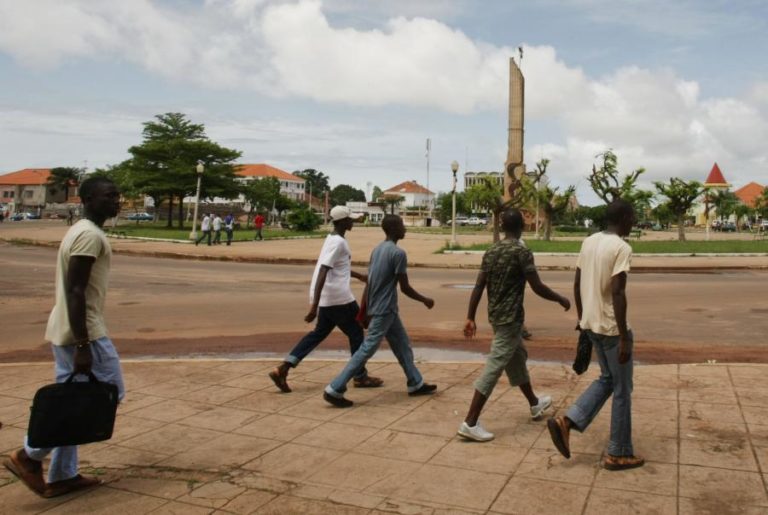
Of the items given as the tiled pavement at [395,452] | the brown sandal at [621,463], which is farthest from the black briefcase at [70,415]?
the brown sandal at [621,463]

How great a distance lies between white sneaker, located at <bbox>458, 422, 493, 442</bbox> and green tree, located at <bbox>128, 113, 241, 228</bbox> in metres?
54.6

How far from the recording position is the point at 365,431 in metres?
5.14

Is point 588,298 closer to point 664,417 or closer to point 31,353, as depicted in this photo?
point 664,417

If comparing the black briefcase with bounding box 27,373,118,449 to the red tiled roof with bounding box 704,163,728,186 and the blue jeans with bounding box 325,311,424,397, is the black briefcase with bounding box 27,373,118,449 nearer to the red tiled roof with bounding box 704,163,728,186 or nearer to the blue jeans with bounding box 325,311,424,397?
the blue jeans with bounding box 325,311,424,397

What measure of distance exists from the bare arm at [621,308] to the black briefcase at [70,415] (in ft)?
9.51

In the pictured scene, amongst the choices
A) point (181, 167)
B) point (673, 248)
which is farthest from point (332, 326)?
point (181, 167)

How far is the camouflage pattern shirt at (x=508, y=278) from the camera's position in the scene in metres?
4.94

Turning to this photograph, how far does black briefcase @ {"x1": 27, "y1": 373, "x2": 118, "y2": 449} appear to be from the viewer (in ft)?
12.1

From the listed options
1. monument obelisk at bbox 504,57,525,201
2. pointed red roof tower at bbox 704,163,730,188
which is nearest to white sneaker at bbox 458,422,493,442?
monument obelisk at bbox 504,57,525,201

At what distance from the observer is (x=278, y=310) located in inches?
481

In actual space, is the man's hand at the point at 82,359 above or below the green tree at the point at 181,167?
below

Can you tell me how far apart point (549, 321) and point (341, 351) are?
3.87m

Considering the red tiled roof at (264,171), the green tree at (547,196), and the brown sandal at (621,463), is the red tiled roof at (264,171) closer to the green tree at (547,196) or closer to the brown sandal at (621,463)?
the green tree at (547,196)

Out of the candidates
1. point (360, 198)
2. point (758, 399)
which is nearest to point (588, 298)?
point (758, 399)
